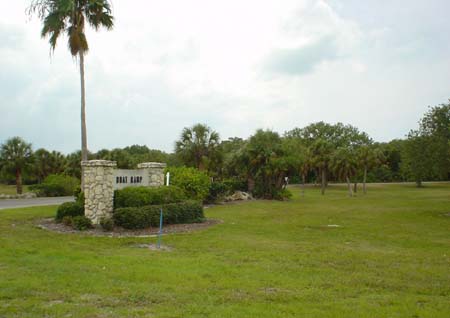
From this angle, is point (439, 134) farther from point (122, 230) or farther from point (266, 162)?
point (122, 230)

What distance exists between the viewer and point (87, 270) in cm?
714

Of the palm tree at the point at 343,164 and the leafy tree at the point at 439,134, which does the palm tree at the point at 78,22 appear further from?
the palm tree at the point at 343,164

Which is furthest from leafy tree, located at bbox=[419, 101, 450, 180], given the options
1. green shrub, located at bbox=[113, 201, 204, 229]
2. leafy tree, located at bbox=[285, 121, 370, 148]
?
leafy tree, located at bbox=[285, 121, 370, 148]

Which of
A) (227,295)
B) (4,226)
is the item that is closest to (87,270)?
(227,295)

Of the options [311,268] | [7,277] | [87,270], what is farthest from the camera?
[311,268]

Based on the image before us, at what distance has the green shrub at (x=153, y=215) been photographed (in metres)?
13.0

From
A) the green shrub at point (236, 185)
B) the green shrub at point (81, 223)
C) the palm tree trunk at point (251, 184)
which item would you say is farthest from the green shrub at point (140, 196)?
the palm tree trunk at point (251, 184)

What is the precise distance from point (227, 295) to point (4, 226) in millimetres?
9716

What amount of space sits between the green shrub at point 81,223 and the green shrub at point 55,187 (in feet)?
59.3

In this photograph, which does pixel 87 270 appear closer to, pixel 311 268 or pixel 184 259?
pixel 184 259

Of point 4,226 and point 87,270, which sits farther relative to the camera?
point 4,226

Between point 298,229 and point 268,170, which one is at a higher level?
point 268,170

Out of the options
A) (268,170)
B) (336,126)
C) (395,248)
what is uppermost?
(336,126)

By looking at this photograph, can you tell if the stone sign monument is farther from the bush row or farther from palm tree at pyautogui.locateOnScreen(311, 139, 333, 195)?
palm tree at pyautogui.locateOnScreen(311, 139, 333, 195)
